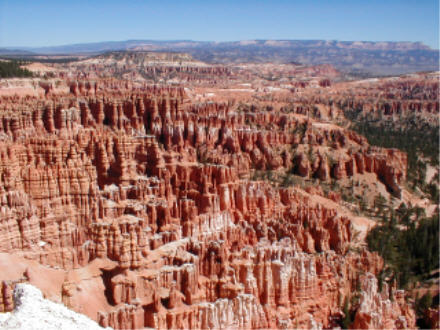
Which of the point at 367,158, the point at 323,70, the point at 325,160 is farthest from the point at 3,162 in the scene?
the point at 323,70

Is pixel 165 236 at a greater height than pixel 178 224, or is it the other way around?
pixel 165 236

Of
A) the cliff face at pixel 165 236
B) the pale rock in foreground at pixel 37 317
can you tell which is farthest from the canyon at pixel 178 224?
the pale rock in foreground at pixel 37 317

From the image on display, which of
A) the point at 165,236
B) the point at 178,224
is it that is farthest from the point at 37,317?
the point at 178,224

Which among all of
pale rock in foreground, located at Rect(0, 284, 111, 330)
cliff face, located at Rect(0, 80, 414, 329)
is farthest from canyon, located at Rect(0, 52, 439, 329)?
pale rock in foreground, located at Rect(0, 284, 111, 330)

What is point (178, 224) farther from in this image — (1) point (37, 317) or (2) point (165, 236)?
(1) point (37, 317)

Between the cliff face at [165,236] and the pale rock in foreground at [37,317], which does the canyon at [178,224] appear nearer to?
the cliff face at [165,236]

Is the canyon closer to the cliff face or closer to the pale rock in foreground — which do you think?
the cliff face
